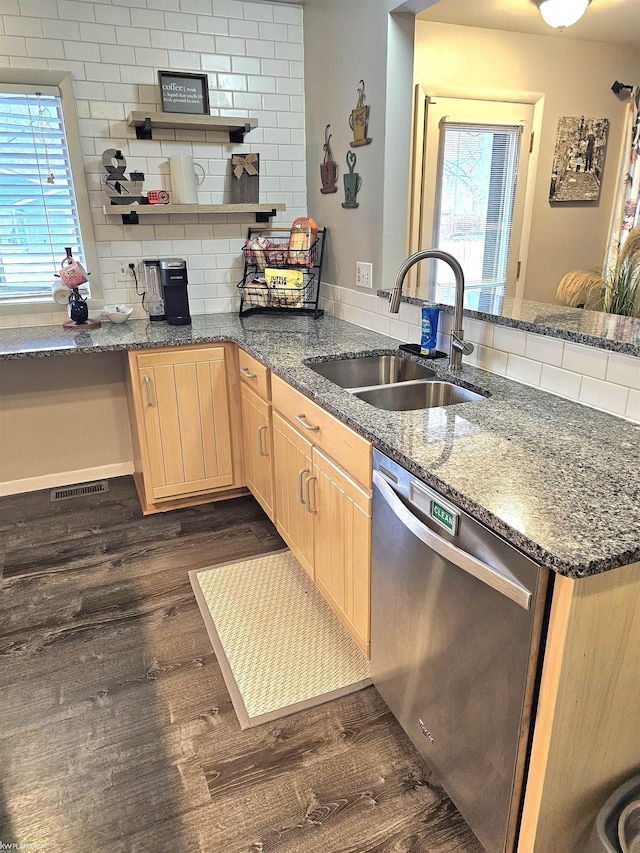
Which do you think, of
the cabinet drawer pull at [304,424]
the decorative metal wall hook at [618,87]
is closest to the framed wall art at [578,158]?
the decorative metal wall hook at [618,87]

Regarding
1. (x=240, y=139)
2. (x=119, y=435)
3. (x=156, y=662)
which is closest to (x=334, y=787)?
(x=156, y=662)

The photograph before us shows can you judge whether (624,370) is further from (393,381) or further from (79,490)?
(79,490)

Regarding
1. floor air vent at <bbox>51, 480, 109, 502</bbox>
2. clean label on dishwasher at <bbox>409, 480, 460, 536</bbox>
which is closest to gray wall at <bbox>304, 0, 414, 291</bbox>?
clean label on dishwasher at <bbox>409, 480, 460, 536</bbox>

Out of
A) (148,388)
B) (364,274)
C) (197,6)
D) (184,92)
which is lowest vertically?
(148,388)

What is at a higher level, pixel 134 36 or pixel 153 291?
pixel 134 36

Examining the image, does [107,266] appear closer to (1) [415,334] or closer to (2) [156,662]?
(1) [415,334]

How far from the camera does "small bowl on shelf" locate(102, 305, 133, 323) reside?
9.75 ft

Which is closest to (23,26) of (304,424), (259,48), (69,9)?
(69,9)

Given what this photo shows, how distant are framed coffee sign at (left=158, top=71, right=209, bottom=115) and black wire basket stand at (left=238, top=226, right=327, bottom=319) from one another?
65cm

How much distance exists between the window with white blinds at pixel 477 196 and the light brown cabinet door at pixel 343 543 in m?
1.79

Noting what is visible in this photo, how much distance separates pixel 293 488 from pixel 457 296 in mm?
920

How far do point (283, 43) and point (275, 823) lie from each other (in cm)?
341

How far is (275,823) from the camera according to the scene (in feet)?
4.75

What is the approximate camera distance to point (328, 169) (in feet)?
9.73
